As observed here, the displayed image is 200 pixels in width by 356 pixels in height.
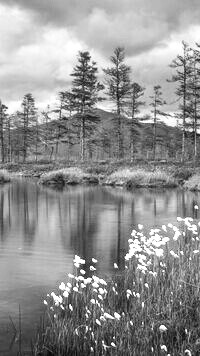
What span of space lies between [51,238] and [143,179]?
27.0 m

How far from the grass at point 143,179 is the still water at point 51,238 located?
40.4ft

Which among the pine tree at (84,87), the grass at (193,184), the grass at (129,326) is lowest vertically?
the grass at (129,326)

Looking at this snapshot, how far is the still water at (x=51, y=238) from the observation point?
7.93 metres

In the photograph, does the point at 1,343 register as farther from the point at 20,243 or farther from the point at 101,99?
the point at 101,99

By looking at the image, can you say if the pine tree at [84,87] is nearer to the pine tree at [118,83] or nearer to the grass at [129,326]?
the pine tree at [118,83]

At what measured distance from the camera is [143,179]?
4125 cm

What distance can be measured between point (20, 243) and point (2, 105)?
86615 millimetres

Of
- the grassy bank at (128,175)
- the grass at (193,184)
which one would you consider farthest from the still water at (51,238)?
the grassy bank at (128,175)

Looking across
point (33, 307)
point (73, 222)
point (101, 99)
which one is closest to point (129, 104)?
point (101, 99)

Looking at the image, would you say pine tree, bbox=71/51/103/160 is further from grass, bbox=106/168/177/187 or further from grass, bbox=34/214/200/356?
grass, bbox=34/214/200/356

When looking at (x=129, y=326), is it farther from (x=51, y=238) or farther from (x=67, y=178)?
(x=67, y=178)

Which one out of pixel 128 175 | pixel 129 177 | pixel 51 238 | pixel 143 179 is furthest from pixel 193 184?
pixel 51 238

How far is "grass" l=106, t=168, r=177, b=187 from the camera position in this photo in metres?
40.5

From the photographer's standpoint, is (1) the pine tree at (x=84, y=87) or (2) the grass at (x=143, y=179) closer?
(2) the grass at (x=143, y=179)
